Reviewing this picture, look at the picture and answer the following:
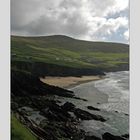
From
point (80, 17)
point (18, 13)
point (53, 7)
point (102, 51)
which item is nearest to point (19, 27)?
point (18, 13)

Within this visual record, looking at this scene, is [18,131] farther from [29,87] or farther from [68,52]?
[68,52]

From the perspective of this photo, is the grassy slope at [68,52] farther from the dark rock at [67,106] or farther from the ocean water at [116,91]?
the dark rock at [67,106]

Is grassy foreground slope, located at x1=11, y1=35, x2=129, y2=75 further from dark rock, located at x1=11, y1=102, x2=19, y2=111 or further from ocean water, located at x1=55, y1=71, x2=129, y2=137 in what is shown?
dark rock, located at x1=11, y1=102, x2=19, y2=111

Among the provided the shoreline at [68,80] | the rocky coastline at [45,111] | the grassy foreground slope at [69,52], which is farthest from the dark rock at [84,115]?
the grassy foreground slope at [69,52]

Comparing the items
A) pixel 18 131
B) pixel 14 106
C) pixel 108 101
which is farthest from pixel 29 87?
pixel 108 101

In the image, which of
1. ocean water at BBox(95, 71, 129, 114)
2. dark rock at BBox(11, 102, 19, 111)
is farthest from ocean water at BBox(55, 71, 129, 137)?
dark rock at BBox(11, 102, 19, 111)

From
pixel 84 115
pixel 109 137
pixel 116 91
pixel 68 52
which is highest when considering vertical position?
pixel 68 52

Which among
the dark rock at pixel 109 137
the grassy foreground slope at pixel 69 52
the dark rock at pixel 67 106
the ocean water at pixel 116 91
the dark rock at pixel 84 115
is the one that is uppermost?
the grassy foreground slope at pixel 69 52

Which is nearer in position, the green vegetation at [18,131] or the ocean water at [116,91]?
the green vegetation at [18,131]
